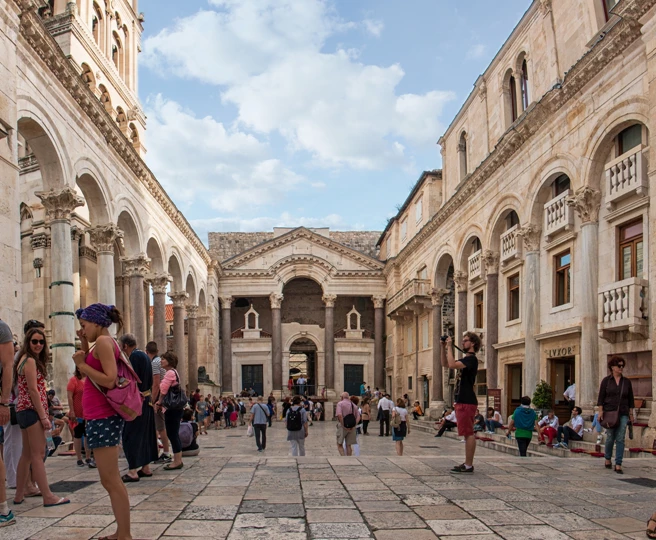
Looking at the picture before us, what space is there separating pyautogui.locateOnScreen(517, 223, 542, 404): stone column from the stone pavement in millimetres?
9777

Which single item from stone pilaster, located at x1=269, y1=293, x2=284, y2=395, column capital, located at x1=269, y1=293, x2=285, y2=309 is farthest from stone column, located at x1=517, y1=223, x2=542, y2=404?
column capital, located at x1=269, y1=293, x2=285, y2=309

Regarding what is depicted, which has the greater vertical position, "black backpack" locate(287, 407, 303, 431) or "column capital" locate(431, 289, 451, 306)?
"column capital" locate(431, 289, 451, 306)

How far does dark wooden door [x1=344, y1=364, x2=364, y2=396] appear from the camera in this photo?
4416 centimetres

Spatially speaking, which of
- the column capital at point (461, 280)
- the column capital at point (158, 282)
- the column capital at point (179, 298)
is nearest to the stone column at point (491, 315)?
the column capital at point (461, 280)

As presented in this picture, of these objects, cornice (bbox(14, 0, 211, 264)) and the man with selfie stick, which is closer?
the man with selfie stick

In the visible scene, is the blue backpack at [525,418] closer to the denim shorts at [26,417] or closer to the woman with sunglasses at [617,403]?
the woman with sunglasses at [617,403]

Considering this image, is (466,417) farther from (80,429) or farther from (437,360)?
(437,360)

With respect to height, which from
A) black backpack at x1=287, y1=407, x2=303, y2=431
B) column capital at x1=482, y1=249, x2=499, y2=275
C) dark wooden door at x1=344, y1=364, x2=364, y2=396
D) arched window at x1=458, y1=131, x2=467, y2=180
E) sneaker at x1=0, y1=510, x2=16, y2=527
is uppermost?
arched window at x1=458, y1=131, x2=467, y2=180

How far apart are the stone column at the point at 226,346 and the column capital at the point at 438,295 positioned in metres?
16.8

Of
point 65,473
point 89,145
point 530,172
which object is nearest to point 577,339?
point 530,172

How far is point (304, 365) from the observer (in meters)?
52.5

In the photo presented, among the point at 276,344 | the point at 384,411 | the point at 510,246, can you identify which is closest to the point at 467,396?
the point at 510,246

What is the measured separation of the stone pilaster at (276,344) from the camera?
42156mm

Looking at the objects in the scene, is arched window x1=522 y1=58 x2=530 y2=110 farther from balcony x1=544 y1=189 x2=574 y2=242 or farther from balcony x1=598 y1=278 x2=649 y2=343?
balcony x1=598 y1=278 x2=649 y2=343
